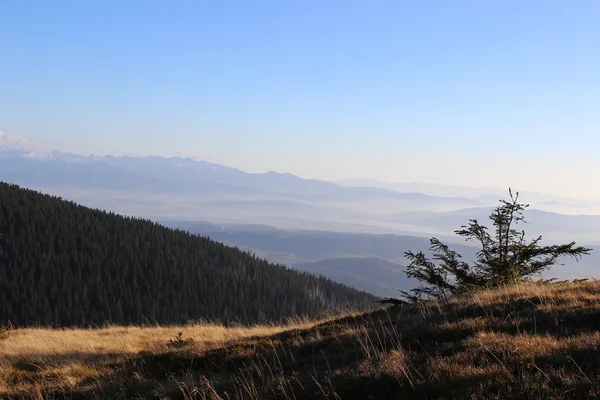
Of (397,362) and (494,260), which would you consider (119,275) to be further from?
(397,362)

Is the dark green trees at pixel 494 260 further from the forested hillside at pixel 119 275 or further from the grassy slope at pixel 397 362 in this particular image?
the forested hillside at pixel 119 275

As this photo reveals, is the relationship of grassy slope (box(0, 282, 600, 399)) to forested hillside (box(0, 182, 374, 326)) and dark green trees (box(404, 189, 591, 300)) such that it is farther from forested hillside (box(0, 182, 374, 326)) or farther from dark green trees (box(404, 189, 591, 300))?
forested hillside (box(0, 182, 374, 326))

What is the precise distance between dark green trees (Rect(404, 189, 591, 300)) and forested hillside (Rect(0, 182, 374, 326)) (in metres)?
107

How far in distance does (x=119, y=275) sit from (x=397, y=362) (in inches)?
5711

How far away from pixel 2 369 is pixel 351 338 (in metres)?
8.59

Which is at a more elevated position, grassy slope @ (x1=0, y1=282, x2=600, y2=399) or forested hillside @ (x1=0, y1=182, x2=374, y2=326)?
grassy slope @ (x1=0, y1=282, x2=600, y2=399)

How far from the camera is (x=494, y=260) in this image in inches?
605

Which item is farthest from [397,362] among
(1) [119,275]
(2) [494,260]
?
(1) [119,275]

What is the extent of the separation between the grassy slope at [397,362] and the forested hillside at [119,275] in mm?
110246

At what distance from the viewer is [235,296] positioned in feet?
480

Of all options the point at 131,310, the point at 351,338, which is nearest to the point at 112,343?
the point at 351,338

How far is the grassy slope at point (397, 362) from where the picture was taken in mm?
5598

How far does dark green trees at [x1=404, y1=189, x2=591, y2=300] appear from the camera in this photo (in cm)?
1495

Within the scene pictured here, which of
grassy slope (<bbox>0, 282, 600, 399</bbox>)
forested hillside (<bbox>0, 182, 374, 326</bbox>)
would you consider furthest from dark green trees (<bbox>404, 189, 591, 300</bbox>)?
forested hillside (<bbox>0, 182, 374, 326</bbox>)
